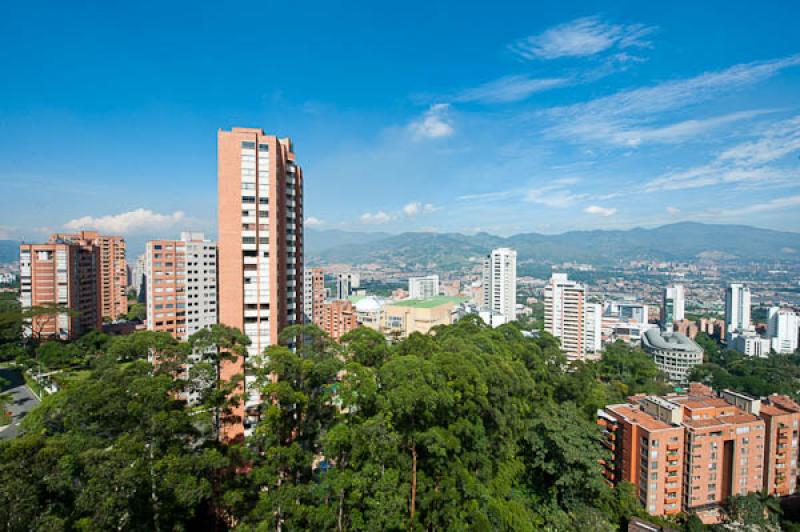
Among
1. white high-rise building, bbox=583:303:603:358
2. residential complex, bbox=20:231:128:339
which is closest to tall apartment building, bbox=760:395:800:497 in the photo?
white high-rise building, bbox=583:303:603:358

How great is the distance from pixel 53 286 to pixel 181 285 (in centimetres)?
1105

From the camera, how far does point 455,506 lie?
20.8 feet

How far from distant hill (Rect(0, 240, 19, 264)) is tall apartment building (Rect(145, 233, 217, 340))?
97.2 meters

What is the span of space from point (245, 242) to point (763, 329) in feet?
168

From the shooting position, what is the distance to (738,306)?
4091 centimetres

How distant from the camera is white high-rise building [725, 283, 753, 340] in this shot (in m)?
40.1

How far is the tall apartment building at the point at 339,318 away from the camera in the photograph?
30688mm

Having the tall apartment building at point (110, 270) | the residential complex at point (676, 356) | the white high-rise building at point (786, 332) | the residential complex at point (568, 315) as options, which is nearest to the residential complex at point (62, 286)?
the tall apartment building at point (110, 270)

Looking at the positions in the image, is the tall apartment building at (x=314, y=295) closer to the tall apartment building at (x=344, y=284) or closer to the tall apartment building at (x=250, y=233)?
the tall apartment building at (x=250, y=233)

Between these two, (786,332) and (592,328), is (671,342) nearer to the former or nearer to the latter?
(592,328)

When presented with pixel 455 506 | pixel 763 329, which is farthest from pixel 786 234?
pixel 455 506

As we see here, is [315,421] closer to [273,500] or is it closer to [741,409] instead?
[273,500]

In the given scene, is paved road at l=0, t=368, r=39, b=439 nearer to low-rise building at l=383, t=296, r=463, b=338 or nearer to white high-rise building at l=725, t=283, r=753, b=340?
low-rise building at l=383, t=296, r=463, b=338

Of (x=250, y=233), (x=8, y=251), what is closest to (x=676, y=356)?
(x=250, y=233)
